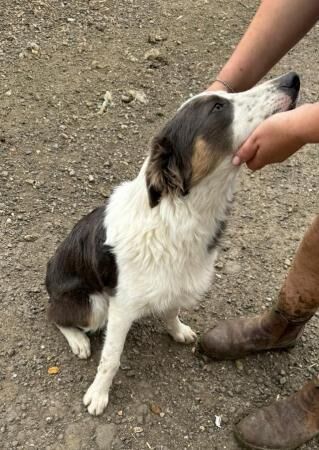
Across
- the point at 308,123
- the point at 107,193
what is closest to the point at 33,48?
the point at 107,193

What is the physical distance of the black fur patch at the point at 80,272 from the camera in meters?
2.91

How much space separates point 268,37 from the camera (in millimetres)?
2736

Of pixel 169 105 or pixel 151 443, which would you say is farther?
pixel 169 105

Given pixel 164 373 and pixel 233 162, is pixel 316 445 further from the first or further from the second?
pixel 233 162

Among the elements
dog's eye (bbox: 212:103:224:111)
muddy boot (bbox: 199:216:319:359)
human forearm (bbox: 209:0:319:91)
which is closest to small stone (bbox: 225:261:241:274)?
muddy boot (bbox: 199:216:319:359)

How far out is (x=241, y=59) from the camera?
110 inches

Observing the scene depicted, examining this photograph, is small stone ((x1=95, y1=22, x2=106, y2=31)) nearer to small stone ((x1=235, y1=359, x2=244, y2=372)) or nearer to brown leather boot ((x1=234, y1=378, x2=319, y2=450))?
small stone ((x1=235, y1=359, x2=244, y2=372))

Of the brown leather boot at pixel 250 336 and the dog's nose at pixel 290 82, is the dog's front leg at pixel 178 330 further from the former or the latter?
the dog's nose at pixel 290 82

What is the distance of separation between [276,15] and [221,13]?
3539mm

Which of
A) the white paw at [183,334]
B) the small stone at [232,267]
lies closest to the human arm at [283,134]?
the white paw at [183,334]

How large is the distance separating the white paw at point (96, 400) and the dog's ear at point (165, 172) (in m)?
1.09

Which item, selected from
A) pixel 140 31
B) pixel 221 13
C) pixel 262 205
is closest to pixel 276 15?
pixel 262 205

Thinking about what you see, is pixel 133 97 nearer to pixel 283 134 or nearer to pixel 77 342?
pixel 77 342

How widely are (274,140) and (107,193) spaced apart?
85.2 inches
